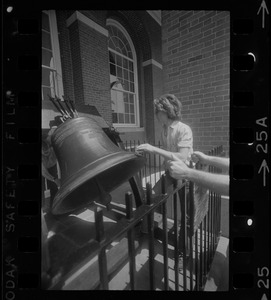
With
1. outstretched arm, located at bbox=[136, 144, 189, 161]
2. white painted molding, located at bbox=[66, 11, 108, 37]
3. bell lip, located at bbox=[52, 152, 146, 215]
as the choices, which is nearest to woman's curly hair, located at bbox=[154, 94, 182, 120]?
outstretched arm, located at bbox=[136, 144, 189, 161]

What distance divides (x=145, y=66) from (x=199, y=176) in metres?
5.09

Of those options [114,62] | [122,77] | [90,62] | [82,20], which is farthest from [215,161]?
[114,62]

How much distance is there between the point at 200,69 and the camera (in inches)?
91.0

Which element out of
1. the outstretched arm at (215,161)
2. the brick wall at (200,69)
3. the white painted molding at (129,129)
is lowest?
the outstretched arm at (215,161)

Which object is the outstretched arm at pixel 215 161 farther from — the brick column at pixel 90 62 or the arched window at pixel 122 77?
the brick column at pixel 90 62

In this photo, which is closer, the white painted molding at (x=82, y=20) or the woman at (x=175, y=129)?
the woman at (x=175, y=129)

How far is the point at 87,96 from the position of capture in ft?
13.9

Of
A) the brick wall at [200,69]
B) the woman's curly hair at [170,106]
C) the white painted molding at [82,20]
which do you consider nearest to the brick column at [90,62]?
the white painted molding at [82,20]

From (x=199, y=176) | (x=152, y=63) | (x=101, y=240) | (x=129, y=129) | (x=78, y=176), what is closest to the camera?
(x=101, y=240)

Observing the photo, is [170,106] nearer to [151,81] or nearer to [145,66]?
[151,81]

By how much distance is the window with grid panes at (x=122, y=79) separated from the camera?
470 centimetres
